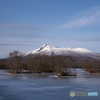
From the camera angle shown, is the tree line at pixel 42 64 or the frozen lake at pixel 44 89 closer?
the frozen lake at pixel 44 89

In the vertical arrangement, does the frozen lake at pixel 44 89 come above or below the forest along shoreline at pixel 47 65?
below

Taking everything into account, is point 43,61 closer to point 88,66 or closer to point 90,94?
point 88,66

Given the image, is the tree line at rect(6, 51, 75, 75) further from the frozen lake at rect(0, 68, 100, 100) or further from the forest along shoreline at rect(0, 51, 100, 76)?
the frozen lake at rect(0, 68, 100, 100)

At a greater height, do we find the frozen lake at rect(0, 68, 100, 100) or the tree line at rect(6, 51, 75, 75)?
the tree line at rect(6, 51, 75, 75)

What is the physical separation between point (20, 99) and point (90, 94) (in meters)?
5.17

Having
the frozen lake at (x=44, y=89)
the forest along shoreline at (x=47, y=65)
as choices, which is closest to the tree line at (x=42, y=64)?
the forest along shoreline at (x=47, y=65)

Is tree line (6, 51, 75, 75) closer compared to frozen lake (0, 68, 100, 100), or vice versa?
frozen lake (0, 68, 100, 100)

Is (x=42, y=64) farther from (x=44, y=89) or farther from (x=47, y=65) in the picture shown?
(x=44, y=89)

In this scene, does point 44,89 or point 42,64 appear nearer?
point 44,89

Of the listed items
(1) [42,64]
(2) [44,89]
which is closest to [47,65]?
(1) [42,64]

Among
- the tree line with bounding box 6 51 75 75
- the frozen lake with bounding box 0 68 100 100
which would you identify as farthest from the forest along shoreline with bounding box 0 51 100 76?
the frozen lake with bounding box 0 68 100 100

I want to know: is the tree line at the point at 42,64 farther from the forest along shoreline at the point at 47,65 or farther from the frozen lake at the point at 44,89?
the frozen lake at the point at 44,89

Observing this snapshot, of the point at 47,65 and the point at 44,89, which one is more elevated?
the point at 47,65

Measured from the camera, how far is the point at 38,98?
12.8m
